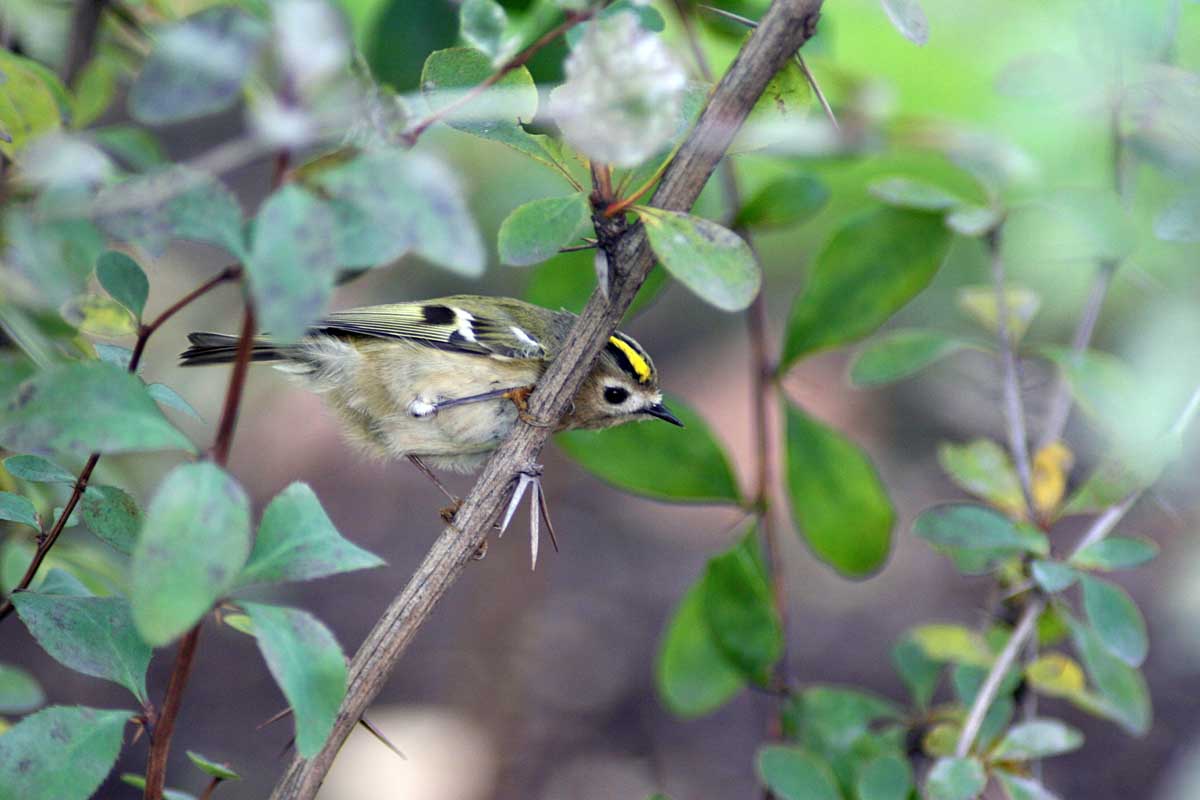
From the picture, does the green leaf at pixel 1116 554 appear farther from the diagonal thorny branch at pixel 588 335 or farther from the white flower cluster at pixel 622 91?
the white flower cluster at pixel 622 91

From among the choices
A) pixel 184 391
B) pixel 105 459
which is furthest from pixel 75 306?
pixel 184 391

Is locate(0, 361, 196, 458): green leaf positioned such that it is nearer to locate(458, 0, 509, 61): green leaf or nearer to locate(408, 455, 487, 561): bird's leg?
locate(458, 0, 509, 61): green leaf

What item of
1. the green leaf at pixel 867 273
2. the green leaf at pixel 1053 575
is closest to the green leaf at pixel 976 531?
the green leaf at pixel 1053 575

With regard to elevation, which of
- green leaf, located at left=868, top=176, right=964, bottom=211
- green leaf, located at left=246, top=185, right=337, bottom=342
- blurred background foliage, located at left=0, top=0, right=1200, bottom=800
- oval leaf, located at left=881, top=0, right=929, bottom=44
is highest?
oval leaf, located at left=881, top=0, right=929, bottom=44

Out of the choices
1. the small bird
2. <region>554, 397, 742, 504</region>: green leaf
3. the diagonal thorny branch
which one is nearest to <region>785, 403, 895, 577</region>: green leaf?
<region>554, 397, 742, 504</region>: green leaf

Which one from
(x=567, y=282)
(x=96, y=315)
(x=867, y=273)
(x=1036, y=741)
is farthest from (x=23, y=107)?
(x=1036, y=741)

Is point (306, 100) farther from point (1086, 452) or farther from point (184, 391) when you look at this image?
point (1086, 452)
